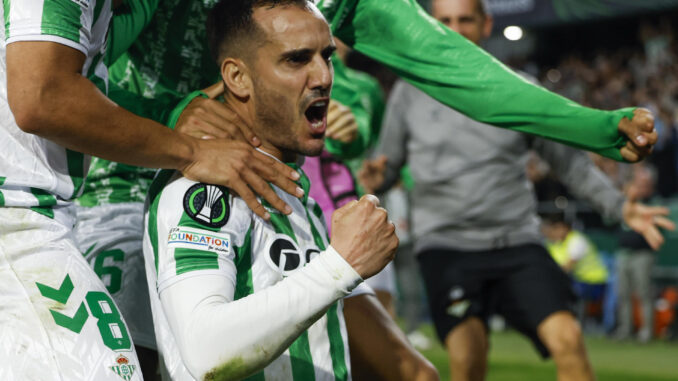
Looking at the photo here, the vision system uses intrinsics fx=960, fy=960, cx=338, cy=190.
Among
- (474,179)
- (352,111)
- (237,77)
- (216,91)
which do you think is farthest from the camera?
(474,179)

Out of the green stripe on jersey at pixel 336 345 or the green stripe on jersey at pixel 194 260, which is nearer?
the green stripe on jersey at pixel 194 260

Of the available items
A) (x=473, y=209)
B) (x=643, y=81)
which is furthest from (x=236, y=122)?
(x=643, y=81)

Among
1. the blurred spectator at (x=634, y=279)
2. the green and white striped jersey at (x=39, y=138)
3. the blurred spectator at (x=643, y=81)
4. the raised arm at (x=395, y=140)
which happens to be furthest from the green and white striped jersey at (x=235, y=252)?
the blurred spectator at (x=643, y=81)

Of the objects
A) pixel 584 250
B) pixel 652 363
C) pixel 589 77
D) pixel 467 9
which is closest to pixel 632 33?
pixel 589 77

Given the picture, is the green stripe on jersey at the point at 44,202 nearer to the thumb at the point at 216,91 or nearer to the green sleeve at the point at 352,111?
the thumb at the point at 216,91

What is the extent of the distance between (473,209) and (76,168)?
341 cm

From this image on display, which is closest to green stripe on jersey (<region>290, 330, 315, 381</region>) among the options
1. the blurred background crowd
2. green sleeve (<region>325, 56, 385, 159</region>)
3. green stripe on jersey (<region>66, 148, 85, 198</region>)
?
green stripe on jersey (<region>66, 148, 85, 198</region>)

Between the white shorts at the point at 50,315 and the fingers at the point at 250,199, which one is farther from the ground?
the fingers at the point at 250,199

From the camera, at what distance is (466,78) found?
10.2 feet

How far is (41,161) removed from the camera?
2230 mm

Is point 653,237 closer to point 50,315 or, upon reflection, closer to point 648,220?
point 648,220

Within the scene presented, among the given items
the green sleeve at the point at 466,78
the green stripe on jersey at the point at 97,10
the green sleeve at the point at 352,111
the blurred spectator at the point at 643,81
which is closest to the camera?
the green stripe on jersey at the point at 97,10

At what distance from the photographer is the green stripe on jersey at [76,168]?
2309mm

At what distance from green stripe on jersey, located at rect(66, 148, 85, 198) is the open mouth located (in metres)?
0.60
